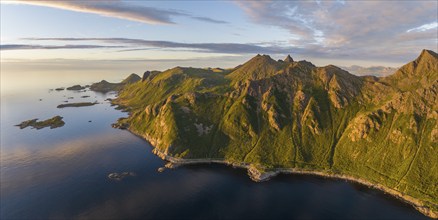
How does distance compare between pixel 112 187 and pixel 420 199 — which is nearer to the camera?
pixel 420 199

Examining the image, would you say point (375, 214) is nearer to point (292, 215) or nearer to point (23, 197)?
point (292, 215)

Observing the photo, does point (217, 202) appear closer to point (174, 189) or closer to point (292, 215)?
point (174, 189)

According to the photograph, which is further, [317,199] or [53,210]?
[317,199]

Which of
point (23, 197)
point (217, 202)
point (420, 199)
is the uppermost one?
point (420, 199)

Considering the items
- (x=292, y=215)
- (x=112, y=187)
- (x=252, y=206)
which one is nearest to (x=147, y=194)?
(x=112, y=187)

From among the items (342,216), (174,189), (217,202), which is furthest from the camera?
(174,189)

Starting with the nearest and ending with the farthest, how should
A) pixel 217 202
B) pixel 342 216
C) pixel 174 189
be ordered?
pixel 342 216 < pixel 217 202 < pixel 174 189

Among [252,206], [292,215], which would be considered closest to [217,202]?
[252,206]

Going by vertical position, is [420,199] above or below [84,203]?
above

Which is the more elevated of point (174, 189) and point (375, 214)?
point (375, 214)
